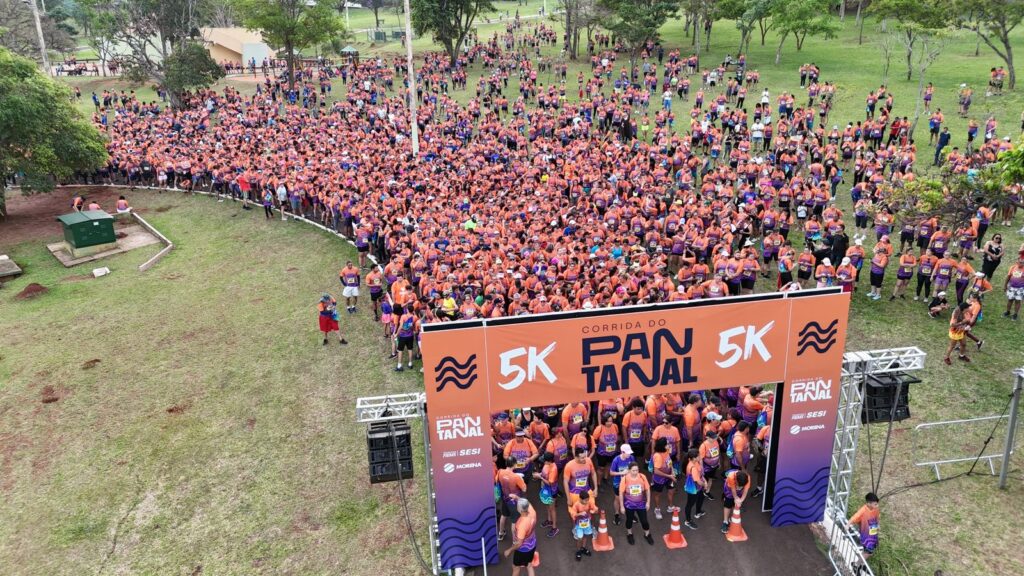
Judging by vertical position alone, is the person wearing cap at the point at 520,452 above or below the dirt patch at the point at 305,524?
above

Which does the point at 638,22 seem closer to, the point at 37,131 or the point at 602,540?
the point at 37,131

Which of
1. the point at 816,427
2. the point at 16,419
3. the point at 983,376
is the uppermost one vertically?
the point at 816,427

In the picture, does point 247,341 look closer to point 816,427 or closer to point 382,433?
point 382,433

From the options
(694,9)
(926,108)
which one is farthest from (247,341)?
(694,9)

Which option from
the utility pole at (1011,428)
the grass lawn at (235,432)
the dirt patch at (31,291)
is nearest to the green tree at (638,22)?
the grass lawn at (235,432)

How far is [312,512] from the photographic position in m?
12.0

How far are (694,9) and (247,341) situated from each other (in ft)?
124

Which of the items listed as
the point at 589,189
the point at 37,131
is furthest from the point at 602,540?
the point at 37,131

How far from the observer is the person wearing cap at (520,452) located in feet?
36.2

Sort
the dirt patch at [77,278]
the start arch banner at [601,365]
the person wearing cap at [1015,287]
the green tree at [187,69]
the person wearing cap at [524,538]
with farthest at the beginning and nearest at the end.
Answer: the green tree at [187,69], the dirt patch at [77,278], the person wearing cap at [1015,287], the start arch banner at [601,365], the person wearing cap at [524,538]

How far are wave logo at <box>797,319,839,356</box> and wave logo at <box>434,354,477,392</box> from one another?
469 cm

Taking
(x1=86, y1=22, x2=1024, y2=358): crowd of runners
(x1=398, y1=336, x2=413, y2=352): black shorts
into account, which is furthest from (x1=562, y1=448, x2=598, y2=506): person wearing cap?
(x1=398, y1=336, x2=413, y2=352): black shorts

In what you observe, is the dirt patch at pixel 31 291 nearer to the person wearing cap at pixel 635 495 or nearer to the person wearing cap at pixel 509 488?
the person wearing cap at pixel 509 488

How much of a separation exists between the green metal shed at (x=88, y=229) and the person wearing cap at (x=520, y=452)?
21.7 metres
